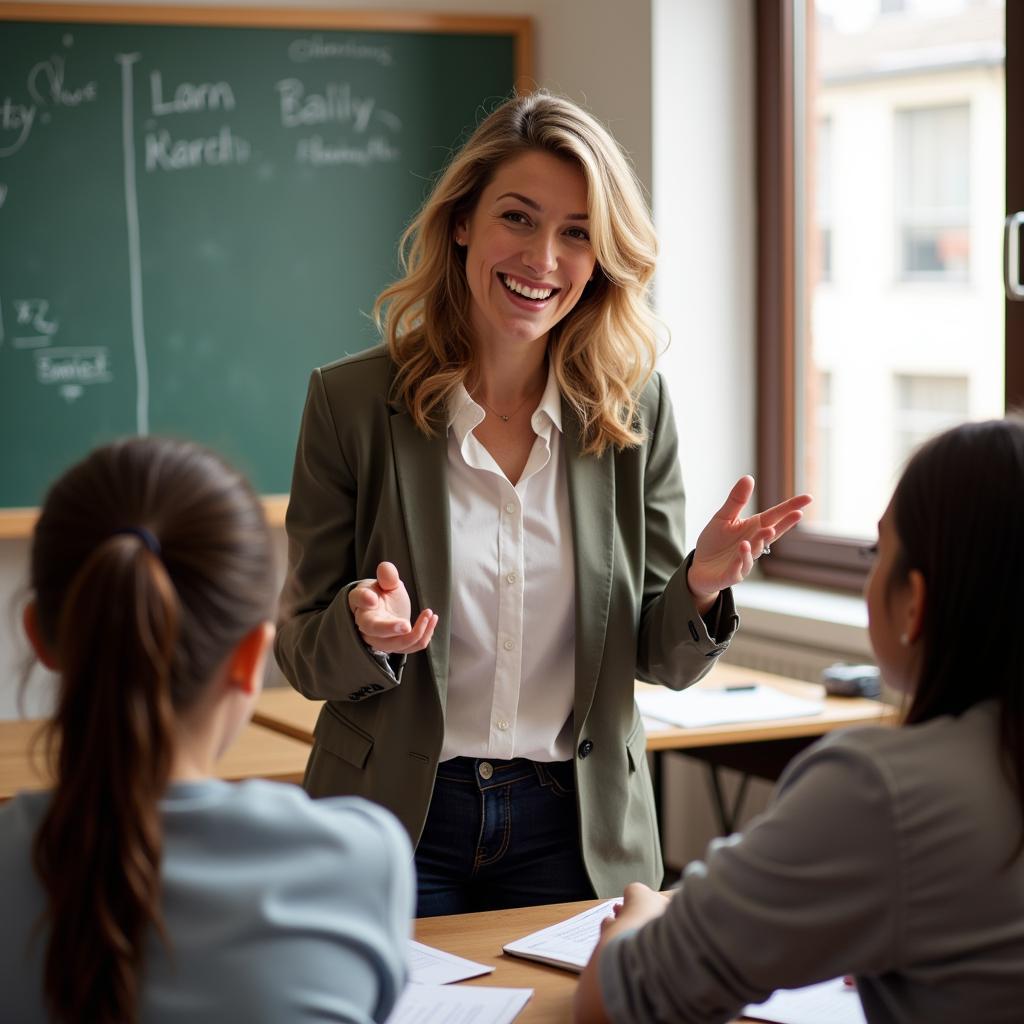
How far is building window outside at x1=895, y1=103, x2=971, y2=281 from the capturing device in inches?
138

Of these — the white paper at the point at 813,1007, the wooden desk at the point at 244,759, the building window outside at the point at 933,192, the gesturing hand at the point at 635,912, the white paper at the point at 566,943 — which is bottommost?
the wooden desk at the point at 244,759

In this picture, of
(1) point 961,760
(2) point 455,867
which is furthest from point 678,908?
(2) point 455,867

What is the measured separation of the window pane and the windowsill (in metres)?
0.22

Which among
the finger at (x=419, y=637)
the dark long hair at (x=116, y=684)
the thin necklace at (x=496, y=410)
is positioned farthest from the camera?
the thin necklace at (x=496, y=410)

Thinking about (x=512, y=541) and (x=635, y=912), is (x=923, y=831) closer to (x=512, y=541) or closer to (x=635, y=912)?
(x=635, y=912)

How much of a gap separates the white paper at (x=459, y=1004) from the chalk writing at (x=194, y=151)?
283 cm

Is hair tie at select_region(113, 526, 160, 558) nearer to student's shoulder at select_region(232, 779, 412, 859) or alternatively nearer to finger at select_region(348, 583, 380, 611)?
student's shoulder at select_region(232, 779, 412, 859)

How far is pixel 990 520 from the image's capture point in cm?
110

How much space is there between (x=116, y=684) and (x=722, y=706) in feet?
6.75

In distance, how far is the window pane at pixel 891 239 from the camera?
343 cm

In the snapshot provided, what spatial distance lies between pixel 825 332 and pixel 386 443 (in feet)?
7.72

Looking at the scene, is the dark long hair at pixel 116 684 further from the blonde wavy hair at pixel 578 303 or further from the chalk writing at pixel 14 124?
the chalk writing at pixel 14 124

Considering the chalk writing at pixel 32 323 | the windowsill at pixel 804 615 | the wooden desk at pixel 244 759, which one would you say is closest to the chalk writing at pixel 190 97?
the chalk writing at pixel 32 323

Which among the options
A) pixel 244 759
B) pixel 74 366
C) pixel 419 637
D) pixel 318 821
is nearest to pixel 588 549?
pixel 419 637
